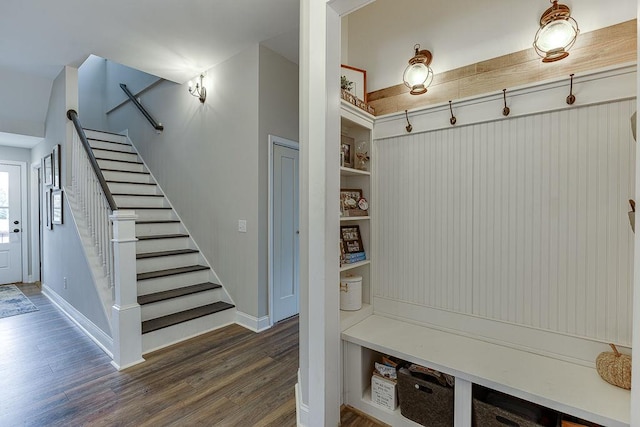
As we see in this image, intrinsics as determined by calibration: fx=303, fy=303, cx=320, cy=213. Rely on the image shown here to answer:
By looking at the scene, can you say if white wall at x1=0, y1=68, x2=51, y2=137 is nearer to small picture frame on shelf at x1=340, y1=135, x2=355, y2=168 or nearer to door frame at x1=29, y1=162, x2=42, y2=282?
door frame at x1=29, y1=162, x2=42, y2=282

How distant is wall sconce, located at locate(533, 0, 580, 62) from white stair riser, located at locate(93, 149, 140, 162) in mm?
5034

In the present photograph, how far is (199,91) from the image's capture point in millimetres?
3535

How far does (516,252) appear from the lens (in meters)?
1.66

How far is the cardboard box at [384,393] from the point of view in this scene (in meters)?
1.71

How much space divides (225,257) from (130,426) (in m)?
1.77

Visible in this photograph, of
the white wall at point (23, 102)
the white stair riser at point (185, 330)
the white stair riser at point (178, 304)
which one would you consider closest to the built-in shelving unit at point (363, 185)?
the white stair riser at point (185, 330)

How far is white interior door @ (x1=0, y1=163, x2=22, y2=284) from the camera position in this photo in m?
4.87

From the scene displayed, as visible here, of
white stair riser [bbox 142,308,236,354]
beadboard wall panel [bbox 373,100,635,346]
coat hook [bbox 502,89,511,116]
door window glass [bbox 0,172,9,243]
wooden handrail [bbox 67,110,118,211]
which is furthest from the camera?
door window glass [bbox 0,172,9,243]

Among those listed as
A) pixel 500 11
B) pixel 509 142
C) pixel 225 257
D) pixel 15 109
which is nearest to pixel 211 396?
pixel 225 257

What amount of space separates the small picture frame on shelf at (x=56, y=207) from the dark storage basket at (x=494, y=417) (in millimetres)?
4390

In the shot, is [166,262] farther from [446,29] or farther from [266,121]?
[446,29]

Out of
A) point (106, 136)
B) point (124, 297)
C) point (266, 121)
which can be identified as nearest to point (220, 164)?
point (266, 121)

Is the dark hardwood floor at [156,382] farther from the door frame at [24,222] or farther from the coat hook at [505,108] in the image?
the door frame at [24,222]

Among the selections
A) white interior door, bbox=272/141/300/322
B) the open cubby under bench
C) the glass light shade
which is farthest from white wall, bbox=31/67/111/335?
the glass light shade
